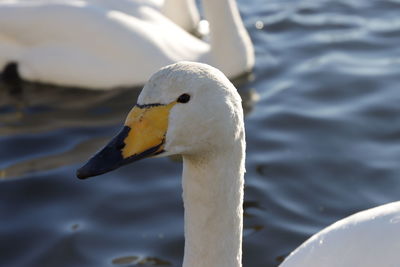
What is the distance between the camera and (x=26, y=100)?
8484mm

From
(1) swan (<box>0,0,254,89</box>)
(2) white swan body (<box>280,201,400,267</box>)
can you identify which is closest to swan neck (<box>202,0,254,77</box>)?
(1) swan (<box>0,0,254,89</box>)

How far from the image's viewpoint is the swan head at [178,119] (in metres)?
3.78

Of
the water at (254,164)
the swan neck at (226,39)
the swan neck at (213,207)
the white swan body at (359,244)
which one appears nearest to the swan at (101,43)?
the swan neck at (226,39)

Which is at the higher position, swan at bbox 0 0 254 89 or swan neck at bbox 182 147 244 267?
swan neck at bbox 182 147 244 267

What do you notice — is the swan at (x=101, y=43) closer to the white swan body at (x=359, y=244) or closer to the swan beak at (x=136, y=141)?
the white swan body at (x=359, y=244)

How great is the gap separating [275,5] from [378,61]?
194 centimetres

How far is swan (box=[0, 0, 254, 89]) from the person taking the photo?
28.4ft

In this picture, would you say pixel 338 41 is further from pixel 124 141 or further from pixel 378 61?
pixel 124 141

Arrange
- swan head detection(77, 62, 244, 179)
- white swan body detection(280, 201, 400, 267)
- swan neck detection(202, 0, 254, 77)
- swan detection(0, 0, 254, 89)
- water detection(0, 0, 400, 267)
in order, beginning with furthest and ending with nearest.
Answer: swan neck detection(202, 0, 254, 77)
swan detection(0, 0, 254, 89)
water detection(0, 0, 400, 267)
white swan body detection(280, 201, 400, 267)
swan head detection(77, 62, 244, 179)

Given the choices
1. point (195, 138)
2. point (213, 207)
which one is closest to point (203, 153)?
point (195, 138)

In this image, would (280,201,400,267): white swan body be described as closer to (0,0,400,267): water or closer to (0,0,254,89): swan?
(0,0,400,267): water

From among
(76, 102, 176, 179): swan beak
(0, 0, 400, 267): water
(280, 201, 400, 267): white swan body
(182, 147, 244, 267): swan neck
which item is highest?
(76, 102, 176, 179): swan beak

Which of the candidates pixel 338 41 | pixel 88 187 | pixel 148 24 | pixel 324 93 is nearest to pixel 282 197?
pixel 88 187

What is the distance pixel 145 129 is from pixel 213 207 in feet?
1.53
